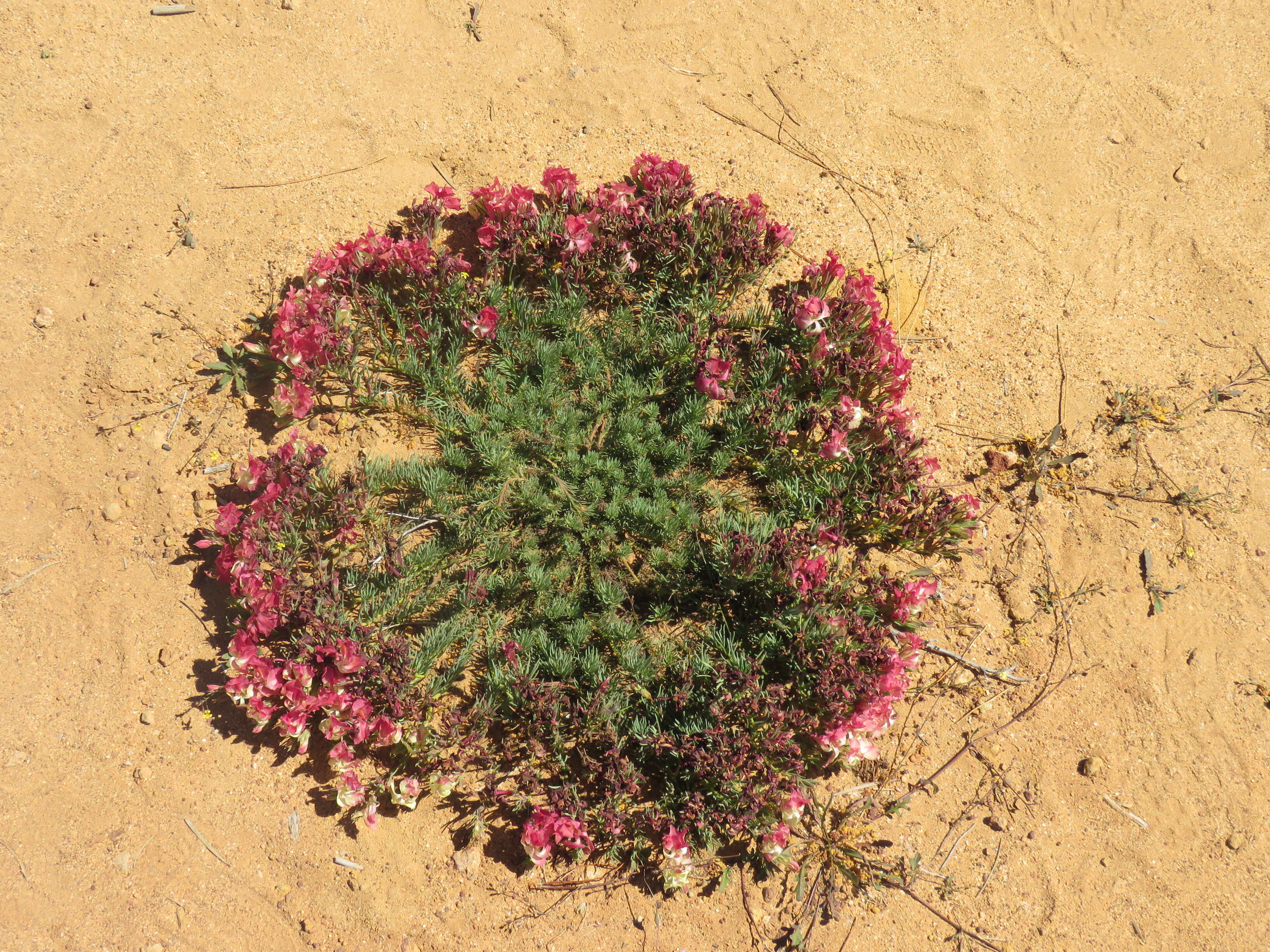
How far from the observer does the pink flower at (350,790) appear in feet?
11.5

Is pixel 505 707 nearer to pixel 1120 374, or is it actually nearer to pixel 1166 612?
pixel 1166 612

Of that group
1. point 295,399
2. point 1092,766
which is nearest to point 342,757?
point 295,399

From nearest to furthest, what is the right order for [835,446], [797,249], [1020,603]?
[835,446] → [1020,603] → [797,249]

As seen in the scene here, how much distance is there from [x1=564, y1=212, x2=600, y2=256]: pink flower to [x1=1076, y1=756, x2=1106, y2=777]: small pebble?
4.01 m

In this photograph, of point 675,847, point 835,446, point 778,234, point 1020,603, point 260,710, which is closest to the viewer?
point 675,847

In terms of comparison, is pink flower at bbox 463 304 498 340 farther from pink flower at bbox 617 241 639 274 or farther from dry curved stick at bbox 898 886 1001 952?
dry curved stick at bbox 898 886 1001 952

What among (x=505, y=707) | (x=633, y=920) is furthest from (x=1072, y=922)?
(x=505, y=707)

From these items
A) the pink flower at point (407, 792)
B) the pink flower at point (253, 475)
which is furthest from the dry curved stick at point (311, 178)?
the pink flower at point (407, 792)

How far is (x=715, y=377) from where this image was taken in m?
4.09

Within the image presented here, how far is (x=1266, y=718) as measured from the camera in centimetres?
386

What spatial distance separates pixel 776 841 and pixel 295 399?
11.6 feet

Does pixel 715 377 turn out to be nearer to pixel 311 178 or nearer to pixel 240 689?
pixel 240 689

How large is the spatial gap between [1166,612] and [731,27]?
193 inches

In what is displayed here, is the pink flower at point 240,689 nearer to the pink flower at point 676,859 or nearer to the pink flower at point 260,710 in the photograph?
the pink flower at point 260,710
